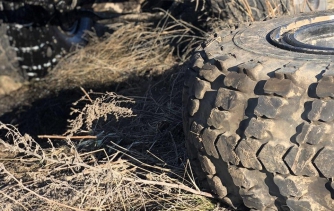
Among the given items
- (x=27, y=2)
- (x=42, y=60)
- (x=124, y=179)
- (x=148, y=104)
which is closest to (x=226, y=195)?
(x=124, y=179)

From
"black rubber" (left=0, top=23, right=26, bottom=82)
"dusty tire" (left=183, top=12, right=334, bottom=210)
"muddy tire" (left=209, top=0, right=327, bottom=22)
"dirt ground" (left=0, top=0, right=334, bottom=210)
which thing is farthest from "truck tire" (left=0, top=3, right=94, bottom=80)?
"dusty tire" (left=183, top=12, right=334, bottom=210)

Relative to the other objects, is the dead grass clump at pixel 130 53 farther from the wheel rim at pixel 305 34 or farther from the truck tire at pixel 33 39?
the wheel rim at pixel 305 34

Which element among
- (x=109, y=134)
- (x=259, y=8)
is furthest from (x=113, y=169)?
(x=259, y=8)

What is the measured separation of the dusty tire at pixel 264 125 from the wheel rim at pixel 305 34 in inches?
2.9

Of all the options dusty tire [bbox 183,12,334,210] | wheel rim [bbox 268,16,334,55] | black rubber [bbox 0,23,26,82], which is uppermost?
wheel rim [bbox 268,16,334,55]

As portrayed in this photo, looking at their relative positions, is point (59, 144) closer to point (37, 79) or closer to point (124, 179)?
point (124, 179)

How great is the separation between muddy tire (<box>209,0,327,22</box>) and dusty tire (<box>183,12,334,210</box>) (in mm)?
1271

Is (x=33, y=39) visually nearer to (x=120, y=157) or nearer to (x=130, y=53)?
(x=130, y=53)

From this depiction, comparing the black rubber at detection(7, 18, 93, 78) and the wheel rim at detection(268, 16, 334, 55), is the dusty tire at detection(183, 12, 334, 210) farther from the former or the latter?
the black rubber at detection(7, 18, 93, 78)

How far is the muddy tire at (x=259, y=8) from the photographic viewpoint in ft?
11.5

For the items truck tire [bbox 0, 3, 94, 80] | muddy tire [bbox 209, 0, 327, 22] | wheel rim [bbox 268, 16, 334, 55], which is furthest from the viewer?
truck tire [bbox 0, 3, 94, 80]

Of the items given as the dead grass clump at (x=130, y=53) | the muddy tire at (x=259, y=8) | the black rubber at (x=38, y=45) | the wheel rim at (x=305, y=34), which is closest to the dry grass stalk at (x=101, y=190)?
the wheel rim at (x=305, y=34)

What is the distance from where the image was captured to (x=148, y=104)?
11.3ft

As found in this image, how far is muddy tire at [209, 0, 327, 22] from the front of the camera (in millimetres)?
3496
